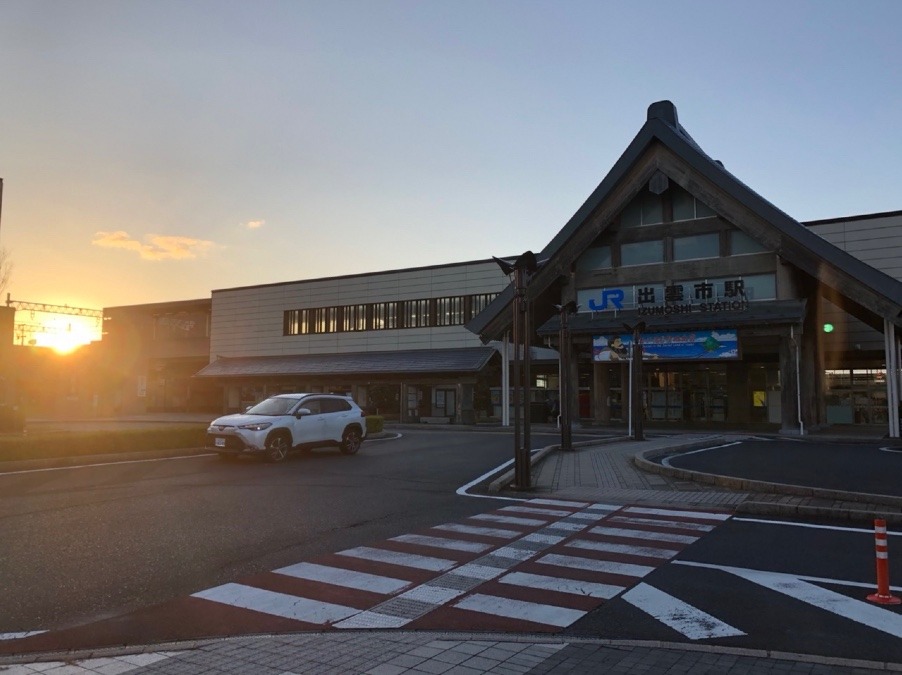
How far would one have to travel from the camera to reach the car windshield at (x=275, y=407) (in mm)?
18672

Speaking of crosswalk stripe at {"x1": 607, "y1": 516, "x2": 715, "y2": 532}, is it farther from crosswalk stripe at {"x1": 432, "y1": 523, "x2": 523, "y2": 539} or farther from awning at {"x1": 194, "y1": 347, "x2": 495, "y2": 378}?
awning at {"x1": 194, "y1": 347, "x2": 495, "y2": 378}

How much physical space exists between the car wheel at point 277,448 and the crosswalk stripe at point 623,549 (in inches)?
423

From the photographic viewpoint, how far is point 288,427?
18172 mm

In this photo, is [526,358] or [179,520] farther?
[526,358]

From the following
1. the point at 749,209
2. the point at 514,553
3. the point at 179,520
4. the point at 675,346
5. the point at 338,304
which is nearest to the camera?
the point at 514,553

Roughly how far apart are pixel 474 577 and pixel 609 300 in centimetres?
2766

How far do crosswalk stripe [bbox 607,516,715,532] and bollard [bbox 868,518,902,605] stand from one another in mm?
3472

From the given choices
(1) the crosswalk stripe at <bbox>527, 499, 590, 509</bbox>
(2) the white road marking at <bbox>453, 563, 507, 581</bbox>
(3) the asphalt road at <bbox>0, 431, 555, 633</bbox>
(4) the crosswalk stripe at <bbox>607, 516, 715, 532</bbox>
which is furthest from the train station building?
(2) the white road marking at <bbox>453, 563, 507, 581</bbox>

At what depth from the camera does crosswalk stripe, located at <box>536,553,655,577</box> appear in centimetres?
726

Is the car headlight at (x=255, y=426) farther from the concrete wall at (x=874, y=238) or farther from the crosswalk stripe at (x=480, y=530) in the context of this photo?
the concrete wall at (x=874, y=238)

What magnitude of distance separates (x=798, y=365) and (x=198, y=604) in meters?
27.6

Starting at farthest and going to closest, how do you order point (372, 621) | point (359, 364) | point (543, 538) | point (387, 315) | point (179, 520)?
point (387, 315), point (359, 364), point (179, 520), point (543, 538), point (372, 621)

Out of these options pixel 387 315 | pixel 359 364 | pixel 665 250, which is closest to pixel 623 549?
pixel 665 250

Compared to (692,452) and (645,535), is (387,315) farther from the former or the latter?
(645,535)
